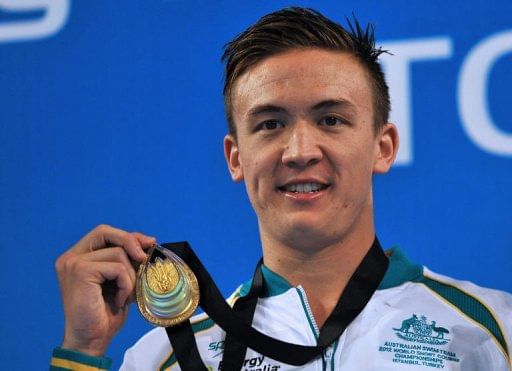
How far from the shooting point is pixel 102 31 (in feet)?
9.80

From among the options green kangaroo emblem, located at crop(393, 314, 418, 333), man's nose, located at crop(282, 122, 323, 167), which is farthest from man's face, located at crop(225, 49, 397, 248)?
green kangaroo emblem, located at crop(393, 314, 418, 333)

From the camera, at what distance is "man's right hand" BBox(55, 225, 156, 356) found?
6.92 ft

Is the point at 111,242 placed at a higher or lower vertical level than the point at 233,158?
lower

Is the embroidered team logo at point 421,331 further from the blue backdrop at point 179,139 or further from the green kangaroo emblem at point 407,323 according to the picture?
the blue backdrop at point 179,139

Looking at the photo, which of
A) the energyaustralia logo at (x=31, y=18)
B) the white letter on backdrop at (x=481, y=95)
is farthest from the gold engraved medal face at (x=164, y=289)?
the energyaustralia logo at (x=31, y=18)

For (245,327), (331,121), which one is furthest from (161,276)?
(331,121)

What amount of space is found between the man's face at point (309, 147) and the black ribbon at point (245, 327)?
127 millimetres

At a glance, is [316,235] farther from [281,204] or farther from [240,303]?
[240,303]

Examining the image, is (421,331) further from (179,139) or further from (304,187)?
(179,139)

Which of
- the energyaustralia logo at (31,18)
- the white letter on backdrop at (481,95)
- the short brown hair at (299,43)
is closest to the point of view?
the short brown hair at (299,43)

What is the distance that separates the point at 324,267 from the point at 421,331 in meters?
0.27

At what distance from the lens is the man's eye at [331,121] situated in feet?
7.38

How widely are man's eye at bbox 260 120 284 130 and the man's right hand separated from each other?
15.2 inches

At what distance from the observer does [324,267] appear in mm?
2318
